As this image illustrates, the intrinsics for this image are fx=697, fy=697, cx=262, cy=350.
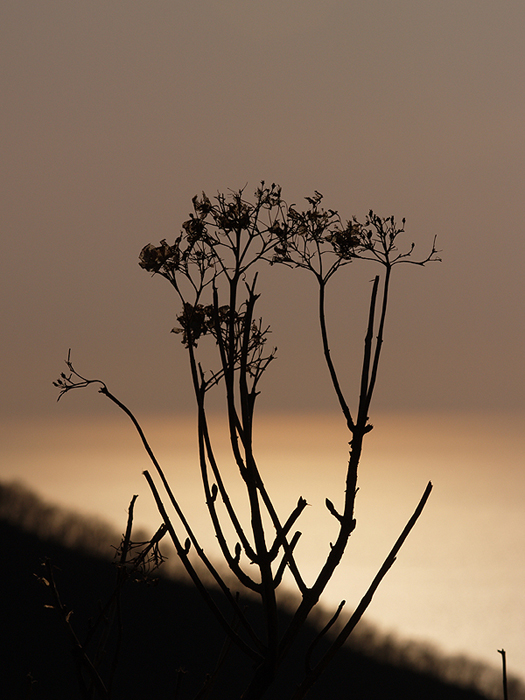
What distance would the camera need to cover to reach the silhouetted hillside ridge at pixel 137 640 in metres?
66.7

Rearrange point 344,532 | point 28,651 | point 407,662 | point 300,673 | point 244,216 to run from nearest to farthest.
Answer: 1. point 344,532
2. point 244,216
3. point 28,651
4. point 300,673
5. point 407,662

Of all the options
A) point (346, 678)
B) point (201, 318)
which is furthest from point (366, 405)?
point (346, 678)

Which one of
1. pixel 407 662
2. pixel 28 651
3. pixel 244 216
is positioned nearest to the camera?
pixel 244 216

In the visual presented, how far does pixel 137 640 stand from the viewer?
73750 mm

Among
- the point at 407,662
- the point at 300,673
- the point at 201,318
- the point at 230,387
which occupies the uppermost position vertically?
the point at 407,662

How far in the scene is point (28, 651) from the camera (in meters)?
66.1

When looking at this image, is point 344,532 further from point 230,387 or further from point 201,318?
point 201,318

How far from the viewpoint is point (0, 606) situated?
226 ft

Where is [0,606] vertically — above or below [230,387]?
above

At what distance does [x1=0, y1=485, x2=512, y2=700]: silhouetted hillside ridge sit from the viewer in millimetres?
66688

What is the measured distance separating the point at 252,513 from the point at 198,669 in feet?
264

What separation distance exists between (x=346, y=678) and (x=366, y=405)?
82793 millimetres

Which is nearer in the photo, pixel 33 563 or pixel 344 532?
pixel 344 532

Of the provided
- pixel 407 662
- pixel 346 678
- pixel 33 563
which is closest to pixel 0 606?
pixel 33 563
